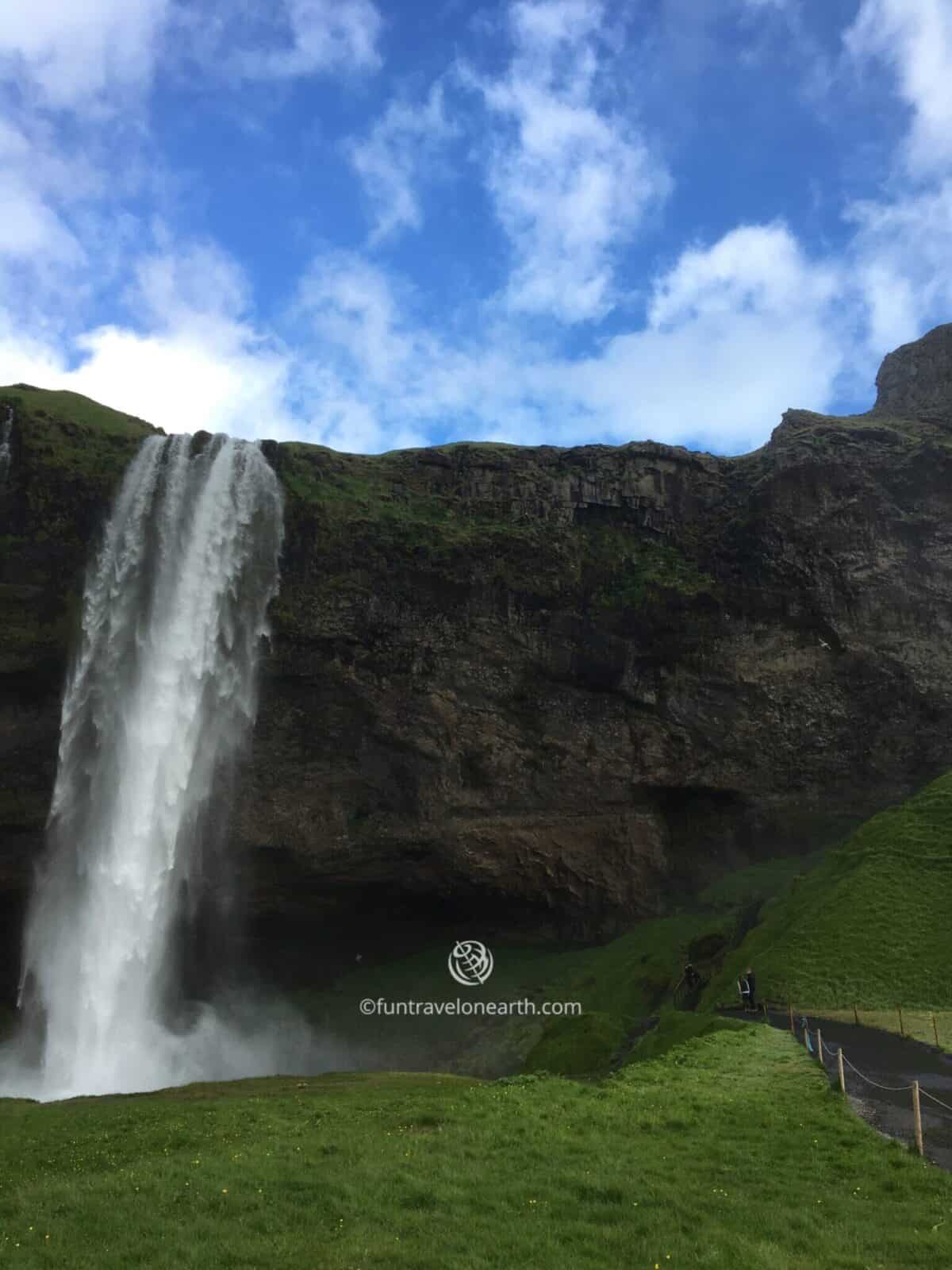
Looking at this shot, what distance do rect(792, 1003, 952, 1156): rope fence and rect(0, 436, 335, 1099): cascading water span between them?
106 feet

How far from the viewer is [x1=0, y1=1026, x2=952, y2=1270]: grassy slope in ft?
34.3

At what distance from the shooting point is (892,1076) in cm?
2005

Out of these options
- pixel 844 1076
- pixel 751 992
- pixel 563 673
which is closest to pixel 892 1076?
pixel 844 1076

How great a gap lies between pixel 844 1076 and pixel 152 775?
3931 centimetres

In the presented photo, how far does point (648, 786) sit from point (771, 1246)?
49835mm

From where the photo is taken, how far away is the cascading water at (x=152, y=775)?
46.2m

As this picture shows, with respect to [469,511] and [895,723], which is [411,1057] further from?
[895,723]

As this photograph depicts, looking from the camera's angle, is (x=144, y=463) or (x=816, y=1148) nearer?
(x=816, y=1148)

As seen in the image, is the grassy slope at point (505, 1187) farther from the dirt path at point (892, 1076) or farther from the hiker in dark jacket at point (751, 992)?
the hiker in dark jacket at point (751, 992)

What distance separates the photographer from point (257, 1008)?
A: 54.7 m

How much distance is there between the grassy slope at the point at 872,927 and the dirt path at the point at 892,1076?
3.38m

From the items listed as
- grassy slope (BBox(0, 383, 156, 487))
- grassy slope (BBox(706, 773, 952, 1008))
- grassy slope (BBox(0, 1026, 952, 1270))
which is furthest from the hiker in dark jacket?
grassy slope (BBox(0, 383, 156, 487))

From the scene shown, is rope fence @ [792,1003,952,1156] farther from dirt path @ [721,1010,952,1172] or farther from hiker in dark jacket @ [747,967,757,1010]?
hiker in dark jacket @ [747,967,757,1010]

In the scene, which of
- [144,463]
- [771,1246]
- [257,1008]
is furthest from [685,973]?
[144,463]
